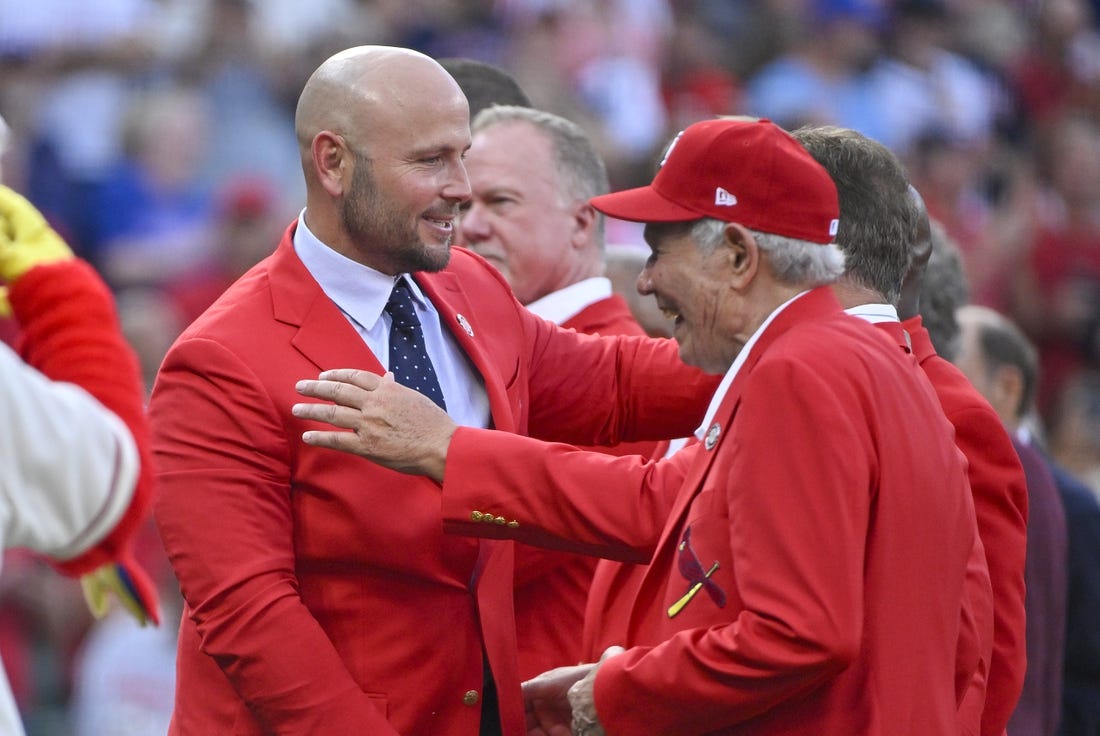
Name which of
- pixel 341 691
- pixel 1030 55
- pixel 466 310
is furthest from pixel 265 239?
pixel 1030 55

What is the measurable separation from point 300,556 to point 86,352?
0.81m

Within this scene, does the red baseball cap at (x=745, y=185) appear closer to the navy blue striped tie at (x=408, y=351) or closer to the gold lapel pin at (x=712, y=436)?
the gold lapel pin at (x=712, y=436)

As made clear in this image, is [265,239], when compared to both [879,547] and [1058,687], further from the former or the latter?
[879,547]

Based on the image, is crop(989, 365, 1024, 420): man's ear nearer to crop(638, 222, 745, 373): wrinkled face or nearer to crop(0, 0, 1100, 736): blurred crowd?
crop(638, 222, 745, 373): wrinkled face

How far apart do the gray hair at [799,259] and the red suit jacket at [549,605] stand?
3.40 feet

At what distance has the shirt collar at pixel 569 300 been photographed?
13.4 ft

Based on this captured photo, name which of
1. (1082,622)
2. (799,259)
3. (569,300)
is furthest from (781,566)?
(1082,622)

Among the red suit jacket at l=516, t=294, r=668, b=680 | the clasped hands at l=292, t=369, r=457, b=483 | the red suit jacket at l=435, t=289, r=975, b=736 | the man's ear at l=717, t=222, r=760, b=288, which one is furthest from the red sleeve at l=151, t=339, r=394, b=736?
the man's ear at l=717, t=222, r=760, b=288

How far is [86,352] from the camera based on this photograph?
→ 2.31 meters

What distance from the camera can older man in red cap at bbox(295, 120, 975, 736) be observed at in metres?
2.57

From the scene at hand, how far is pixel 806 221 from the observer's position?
280 centimetres

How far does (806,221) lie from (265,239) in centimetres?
483

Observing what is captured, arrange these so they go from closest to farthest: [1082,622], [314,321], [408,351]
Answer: [314,321] < [408,351] < [1082,622]

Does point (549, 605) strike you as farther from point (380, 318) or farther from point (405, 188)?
point (405, 188)
